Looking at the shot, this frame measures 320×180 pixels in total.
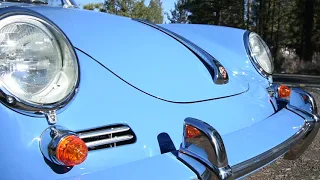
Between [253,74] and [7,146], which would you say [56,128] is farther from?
[253,74]

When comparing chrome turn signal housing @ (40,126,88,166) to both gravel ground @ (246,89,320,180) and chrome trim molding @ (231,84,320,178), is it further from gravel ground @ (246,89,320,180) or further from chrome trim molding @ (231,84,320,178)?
gravel ground @ (246,89,320,180)

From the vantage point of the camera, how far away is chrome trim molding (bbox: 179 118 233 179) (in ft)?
5.08

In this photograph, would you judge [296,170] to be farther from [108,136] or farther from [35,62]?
[35,62]

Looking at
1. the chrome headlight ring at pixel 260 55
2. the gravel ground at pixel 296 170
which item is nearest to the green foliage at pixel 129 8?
the gravel ground at pixel 296 170

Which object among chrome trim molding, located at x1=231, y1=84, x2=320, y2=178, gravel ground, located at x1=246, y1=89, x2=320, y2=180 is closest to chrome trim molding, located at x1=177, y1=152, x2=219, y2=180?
chrome trim molding, located at x1=231, y1=84, x2=320, y2=178

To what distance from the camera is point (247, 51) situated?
272 centimetres

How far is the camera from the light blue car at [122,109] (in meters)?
1.40

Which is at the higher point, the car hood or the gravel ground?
the car hood

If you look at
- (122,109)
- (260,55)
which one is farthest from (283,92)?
(122,109)

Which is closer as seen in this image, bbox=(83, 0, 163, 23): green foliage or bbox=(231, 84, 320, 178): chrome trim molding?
bbox=(231, 84, 320, 178): chrome trim molding

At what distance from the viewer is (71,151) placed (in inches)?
54.6

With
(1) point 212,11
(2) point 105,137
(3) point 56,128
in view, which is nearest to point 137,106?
(2) point 105,137

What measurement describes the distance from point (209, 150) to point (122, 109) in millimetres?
391

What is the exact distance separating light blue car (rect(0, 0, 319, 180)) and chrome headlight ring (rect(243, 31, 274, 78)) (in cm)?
30
